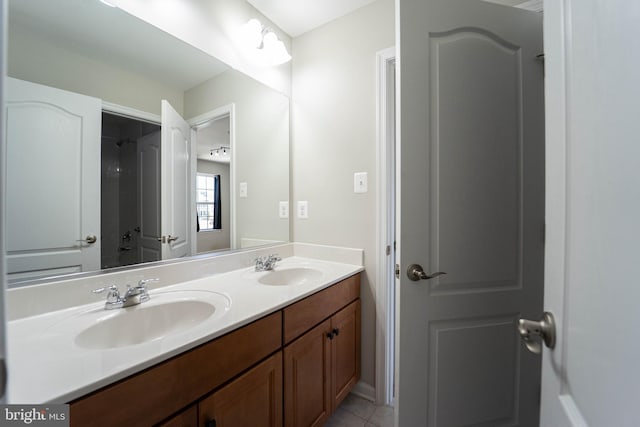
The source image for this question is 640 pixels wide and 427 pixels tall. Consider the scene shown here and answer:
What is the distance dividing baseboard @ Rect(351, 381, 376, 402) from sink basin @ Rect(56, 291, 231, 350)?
118 centimetres

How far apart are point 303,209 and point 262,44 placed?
1.13 meters

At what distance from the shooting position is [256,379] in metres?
0.85

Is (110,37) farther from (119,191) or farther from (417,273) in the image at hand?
(417,273)

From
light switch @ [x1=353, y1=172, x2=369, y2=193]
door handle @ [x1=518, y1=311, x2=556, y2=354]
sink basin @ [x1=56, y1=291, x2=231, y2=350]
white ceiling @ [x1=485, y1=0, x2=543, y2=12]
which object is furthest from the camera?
light switch @ [x1=353, y1=172, x2=369, y2=193]

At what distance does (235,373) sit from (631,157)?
102cm

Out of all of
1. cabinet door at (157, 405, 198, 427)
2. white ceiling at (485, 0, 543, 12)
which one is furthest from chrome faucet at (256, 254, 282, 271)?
white ceiling at (485, 0, 543, 12)

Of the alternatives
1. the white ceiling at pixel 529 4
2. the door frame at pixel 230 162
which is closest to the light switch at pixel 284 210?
the door frame at pixel 230 162

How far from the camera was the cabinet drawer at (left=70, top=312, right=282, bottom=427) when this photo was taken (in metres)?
0.52

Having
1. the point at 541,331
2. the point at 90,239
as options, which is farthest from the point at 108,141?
the point at 541,331

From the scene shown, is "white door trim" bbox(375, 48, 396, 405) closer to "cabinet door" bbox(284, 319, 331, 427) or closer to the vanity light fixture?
"cabinet door" bbox(284, 319, 331, 427)

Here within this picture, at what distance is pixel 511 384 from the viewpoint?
103cm

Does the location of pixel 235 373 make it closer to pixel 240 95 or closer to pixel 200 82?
pixel 200 82

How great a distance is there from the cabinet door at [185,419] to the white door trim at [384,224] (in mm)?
1109

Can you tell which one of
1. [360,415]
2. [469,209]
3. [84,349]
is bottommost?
[360,415]
